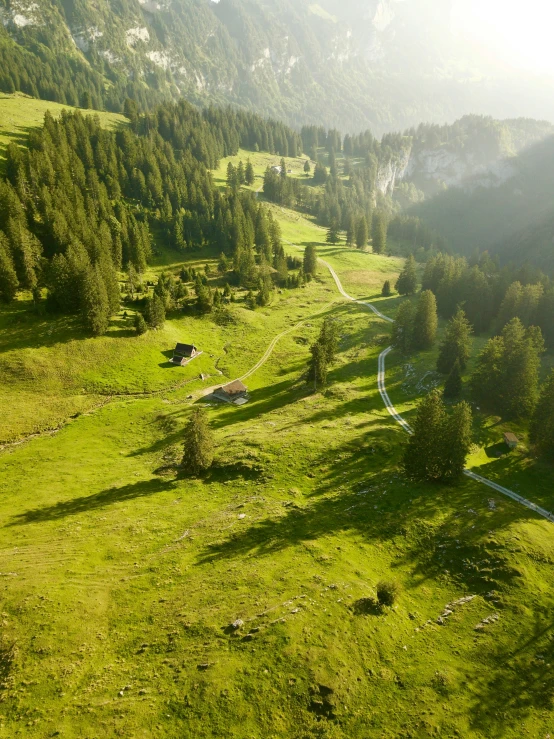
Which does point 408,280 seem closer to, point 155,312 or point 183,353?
point 183,353

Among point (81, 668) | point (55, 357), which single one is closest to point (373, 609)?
point (81, 668)

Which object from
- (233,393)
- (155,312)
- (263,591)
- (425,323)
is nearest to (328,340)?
(233,393)

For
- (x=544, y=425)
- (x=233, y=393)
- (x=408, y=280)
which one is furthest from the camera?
(x=408, y=280)

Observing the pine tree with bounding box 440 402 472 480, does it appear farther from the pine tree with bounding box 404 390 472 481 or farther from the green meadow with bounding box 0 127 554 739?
the green meadow with bounding box 0 127 554 739

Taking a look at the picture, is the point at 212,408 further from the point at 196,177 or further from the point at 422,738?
the point at 196,177

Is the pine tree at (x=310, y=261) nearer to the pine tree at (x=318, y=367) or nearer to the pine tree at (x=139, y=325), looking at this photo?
the pine tree at (x=318, y=367)

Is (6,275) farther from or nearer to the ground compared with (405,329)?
farther from the ground

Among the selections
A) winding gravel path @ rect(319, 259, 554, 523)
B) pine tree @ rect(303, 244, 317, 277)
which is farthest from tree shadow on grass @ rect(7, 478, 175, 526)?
pine tree @ rect(303, 244, 317, 277)
